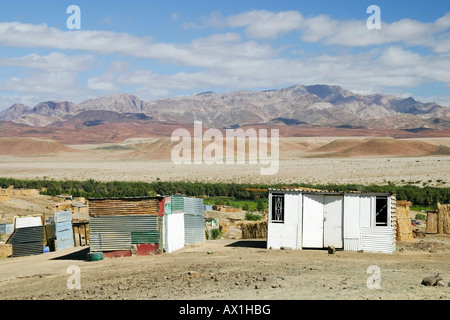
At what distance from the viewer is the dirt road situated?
569 inches

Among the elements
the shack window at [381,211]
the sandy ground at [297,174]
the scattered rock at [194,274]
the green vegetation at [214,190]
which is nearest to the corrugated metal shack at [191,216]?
the scattered rock at [194,274]

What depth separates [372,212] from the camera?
2270cm

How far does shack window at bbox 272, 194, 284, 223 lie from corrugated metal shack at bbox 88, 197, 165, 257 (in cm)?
428

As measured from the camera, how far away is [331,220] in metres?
23.1

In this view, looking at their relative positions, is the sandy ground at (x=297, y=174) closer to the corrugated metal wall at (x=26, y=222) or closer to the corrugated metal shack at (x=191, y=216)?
the corrugated metal shack at (x=191, y=216)

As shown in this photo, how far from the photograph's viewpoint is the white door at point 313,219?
910 inches

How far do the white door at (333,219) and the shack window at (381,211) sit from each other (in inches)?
52.4

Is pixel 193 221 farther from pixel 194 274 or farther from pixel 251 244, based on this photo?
pixel 194 274

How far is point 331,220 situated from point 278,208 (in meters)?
2.04

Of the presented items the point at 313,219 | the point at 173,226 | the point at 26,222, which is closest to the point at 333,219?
the point at 313,219

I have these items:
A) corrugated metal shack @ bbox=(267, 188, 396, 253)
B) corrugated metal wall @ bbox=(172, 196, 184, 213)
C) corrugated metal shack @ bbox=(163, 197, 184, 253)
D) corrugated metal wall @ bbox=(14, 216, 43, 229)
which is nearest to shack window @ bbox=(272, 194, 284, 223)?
corrugated metal shack @ bbox=(267, 188, 396, 253)
